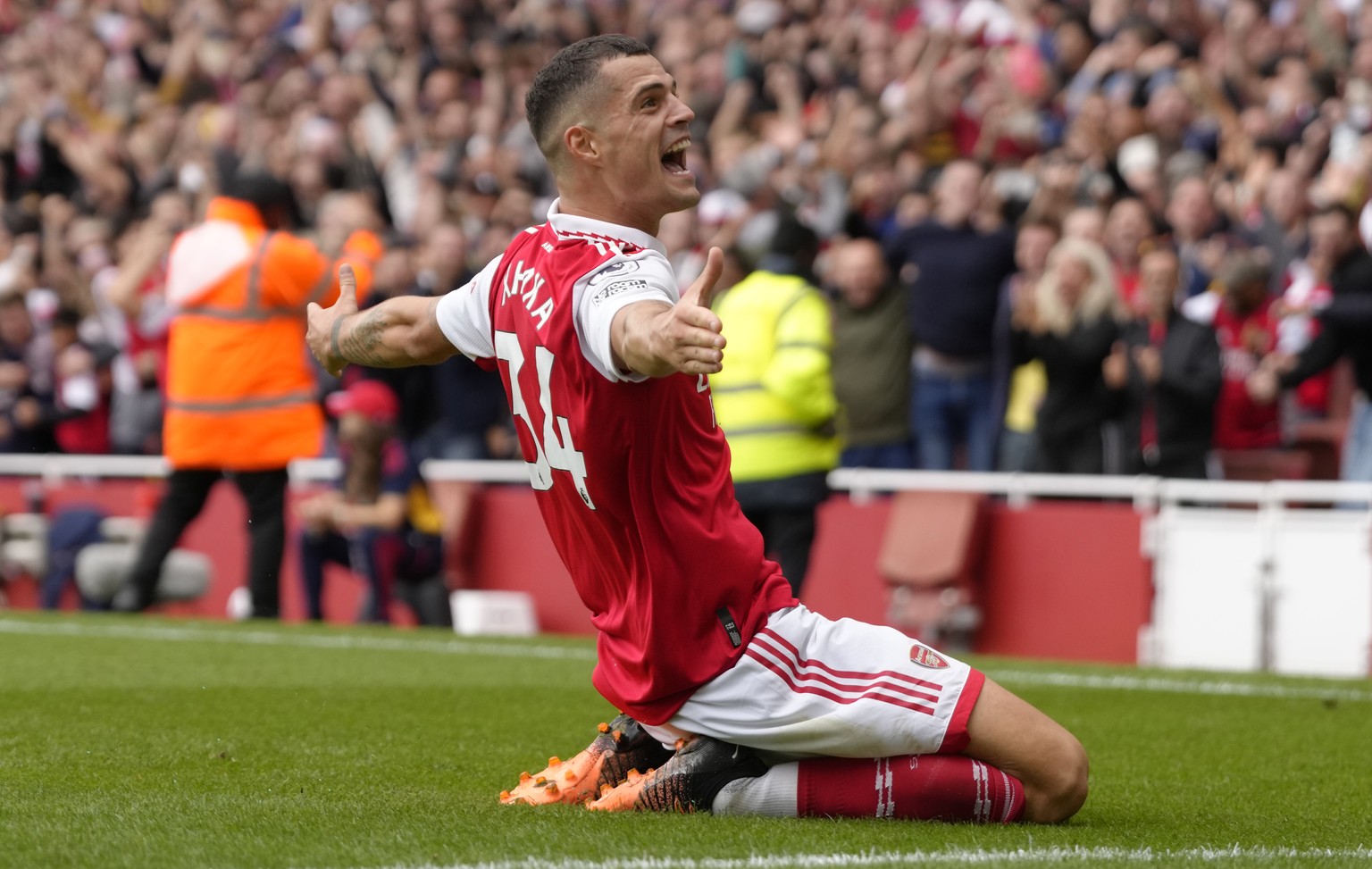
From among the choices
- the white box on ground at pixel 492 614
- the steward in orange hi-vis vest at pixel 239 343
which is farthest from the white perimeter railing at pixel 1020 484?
the steward in orange hi-vis vest at pixel 239 343

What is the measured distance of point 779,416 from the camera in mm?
9352

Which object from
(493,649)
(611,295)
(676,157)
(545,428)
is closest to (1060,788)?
(545,428)

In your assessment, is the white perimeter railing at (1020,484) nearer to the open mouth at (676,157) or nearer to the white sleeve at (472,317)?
the white sleeve at (472,317)

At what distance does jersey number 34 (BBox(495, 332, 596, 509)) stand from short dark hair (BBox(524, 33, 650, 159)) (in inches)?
18.2

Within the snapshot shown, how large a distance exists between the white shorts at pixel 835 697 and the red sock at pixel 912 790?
47 millimetres

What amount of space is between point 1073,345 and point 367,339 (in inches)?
269

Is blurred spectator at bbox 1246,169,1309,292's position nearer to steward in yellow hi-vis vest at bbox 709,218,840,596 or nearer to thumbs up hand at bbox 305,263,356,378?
steward in yellow hi-vis vest at bbox 709,218,840,596

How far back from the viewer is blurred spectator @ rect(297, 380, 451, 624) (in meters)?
12.0

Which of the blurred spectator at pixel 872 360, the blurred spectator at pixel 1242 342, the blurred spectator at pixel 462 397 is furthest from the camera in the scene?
the blurred spectator at pixel 462 397

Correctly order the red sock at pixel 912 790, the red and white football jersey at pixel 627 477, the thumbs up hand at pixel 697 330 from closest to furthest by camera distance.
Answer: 1. the thumbs up hand at pixel 697 330
2. the red and white football jersey at pixel 627 477
3. the red sock at pixel 912 790

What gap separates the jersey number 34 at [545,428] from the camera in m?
4.48

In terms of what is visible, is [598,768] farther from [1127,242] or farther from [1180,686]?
[1127,242]

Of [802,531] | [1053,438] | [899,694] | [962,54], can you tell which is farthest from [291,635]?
[962,54]

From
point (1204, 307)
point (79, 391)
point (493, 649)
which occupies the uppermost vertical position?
point (1204, 307)
